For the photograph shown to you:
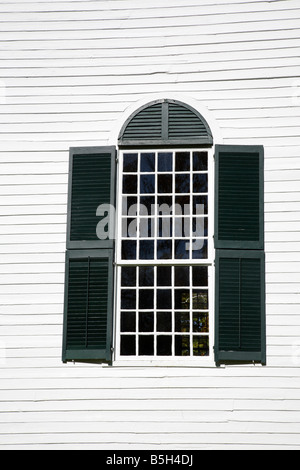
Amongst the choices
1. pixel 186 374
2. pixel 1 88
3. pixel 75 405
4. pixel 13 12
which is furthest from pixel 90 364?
pixel 13 12

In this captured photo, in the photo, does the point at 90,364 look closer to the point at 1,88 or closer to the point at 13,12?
the point at 1,88

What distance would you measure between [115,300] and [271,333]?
5.20ft

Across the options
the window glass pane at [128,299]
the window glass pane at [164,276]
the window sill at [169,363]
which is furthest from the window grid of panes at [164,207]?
the window sill at [169,363]

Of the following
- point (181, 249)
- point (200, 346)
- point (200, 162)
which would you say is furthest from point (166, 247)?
point (200, 346)

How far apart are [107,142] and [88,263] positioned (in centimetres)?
133

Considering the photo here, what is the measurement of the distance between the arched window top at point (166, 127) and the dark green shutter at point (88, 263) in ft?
1.05

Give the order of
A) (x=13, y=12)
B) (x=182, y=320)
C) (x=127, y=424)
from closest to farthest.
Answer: (x=127, y=424) < (x=182, y=320) < (x=13, y=12)

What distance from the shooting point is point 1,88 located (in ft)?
24.1

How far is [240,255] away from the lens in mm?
6664

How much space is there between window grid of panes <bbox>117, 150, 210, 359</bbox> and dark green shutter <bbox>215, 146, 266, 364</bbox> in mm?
272

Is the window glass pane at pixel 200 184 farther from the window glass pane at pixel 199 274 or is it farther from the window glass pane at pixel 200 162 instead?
the window glass pane at pixel 199 274

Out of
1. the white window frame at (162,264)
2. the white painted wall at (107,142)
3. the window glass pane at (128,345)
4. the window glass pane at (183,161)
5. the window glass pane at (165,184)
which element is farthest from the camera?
the window glass pane at (165,184)

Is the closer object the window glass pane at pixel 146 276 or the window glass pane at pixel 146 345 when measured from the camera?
the window glass pane at pixel 146 345

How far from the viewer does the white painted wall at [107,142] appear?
649cm
